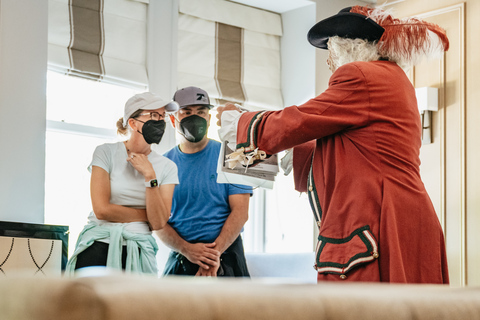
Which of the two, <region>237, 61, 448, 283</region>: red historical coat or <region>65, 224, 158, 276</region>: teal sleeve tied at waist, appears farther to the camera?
<region>65, 224, 158, 276</region>: teal sleeve tied at waist

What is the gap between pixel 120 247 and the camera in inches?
102

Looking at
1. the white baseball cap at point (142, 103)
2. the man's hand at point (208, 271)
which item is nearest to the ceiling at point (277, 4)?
the white baseball cap at point (142, 103)

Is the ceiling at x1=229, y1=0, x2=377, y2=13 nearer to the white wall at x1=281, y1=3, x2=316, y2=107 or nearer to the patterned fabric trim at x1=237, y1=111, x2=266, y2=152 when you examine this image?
the white wall at x1=281, y1=3, x2=316, y2=107

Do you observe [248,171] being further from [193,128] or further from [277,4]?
[277,4]

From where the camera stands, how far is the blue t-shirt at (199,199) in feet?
9.94

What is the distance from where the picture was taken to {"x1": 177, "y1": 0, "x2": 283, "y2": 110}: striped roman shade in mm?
4531

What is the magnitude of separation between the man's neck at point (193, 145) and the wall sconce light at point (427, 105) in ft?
5.92

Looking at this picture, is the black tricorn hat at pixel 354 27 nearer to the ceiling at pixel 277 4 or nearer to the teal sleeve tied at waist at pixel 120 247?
the teal sleeve tied at waist at pixel 120 247

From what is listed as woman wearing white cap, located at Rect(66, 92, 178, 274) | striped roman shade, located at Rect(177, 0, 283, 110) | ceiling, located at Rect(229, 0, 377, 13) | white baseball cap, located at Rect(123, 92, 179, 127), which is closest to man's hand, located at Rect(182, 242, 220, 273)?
woman wearing white cap, located at Rect(66, 92, 178, 274)

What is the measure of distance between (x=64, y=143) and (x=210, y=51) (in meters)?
1.32

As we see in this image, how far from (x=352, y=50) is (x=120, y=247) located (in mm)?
1203

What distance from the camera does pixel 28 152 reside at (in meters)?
3.37

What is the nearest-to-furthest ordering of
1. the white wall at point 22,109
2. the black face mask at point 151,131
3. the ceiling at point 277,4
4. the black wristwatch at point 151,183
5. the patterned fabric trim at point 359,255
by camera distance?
the patterned fabric trim at point 359,255
the black wristwatch at point 151,183
the black face mask at point 151,131
the white wall at point 22,109
the ceiling at point 277,4

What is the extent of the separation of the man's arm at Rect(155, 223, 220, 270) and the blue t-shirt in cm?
5
